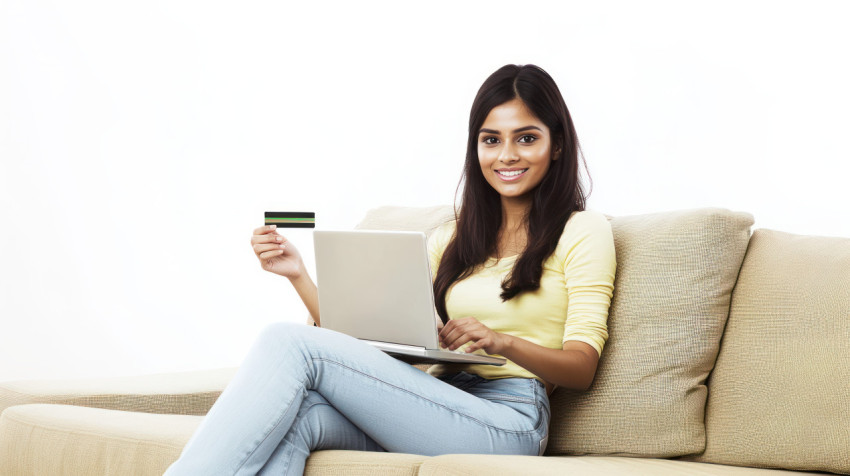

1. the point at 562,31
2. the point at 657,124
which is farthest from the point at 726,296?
the point at 562,31

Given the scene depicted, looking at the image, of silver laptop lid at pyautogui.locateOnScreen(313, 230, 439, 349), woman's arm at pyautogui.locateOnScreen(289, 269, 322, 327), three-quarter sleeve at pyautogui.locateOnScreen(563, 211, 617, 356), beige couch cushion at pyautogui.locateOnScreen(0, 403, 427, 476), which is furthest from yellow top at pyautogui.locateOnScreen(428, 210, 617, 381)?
beige couch cushion at pyautogui.locateOnScreen(0, 403, 427, 476)

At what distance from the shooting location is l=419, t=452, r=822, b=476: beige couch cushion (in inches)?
54.6

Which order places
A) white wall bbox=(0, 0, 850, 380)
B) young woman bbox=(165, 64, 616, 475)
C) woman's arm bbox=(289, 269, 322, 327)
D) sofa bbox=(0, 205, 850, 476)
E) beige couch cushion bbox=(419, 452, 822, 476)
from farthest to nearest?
white wall bbox=(0, 0, 850, 380) < woman's arm bbox=(289, 269, 322, 327) < sofa bbox=(0, 205, 850, 476) < young woman bbox=(165, 64, 616, 475) < beige couch cushion bbox=(419, 452, 822, 476)

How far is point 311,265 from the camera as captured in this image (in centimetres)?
369

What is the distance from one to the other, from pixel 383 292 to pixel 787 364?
78cm

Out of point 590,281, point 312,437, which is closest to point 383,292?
point 312,437

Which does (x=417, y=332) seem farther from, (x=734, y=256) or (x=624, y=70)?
(x=624, y=70)

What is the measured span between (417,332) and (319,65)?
7.18ft

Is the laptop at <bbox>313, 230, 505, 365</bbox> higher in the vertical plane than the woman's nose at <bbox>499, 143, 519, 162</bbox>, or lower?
lower

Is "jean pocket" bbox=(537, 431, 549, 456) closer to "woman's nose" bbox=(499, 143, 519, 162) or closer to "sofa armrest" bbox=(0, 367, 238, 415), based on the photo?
"woman's nose" bbox=(499, 143, 519, 162)

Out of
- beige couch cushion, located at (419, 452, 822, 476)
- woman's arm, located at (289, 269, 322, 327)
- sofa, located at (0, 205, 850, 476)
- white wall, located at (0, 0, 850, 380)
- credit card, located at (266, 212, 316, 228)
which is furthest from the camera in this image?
white wall, located at (0, 0, 850, 380)

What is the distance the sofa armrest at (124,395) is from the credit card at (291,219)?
463mm

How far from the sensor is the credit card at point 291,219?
1.94m

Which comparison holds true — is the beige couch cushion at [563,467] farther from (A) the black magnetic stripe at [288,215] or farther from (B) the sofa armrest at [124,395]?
(B) the sofa armrest at [124,395]
